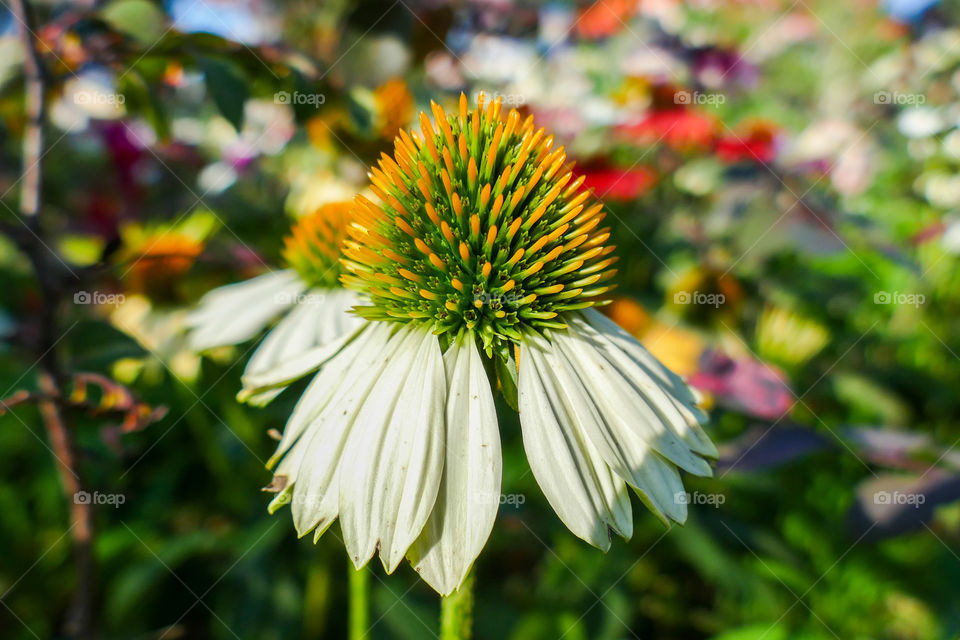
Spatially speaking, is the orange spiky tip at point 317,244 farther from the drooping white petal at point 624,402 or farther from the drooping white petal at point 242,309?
the drooping white petal at point 624,402

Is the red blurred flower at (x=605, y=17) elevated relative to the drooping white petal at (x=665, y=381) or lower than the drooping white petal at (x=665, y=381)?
elevated

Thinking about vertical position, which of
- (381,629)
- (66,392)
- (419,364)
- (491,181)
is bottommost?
(381,629)

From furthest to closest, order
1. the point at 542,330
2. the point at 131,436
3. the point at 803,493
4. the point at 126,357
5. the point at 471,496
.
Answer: the point at 803,493 → the point at 131,436 → the point at 126,357 → the point at 542,330 → the point at 471,496

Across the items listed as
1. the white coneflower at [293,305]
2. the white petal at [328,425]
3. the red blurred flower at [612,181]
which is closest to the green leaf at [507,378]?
the white petal at [328,425]

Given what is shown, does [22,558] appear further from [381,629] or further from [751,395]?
[751,395]

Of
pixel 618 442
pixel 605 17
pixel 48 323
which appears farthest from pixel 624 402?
pixel 605 17

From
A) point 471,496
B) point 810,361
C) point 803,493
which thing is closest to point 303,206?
point 471,496
